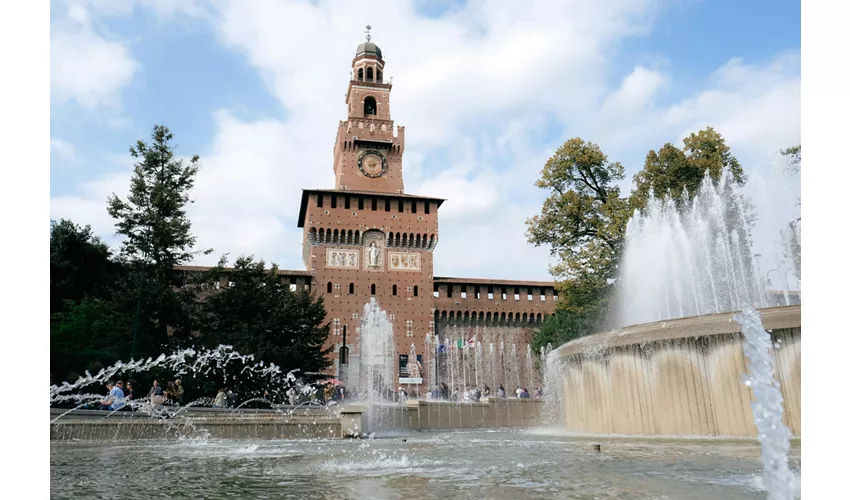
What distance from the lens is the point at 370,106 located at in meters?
38.7

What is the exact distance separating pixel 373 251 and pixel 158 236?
628 inches

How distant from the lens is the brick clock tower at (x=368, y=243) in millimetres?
33375

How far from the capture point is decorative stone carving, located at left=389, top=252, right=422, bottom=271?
1369 inches

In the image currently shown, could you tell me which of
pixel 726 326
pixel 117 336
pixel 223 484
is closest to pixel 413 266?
pixel 117 336

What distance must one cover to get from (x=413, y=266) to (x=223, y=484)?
3097 cm

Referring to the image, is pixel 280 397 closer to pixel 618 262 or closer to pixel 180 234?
pixel 180 234

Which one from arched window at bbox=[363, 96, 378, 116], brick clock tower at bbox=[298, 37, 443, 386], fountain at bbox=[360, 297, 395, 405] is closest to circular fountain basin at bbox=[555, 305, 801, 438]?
fountain at bbox=[360, 297, 395, 405]

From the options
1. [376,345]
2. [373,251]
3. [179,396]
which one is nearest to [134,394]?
[179,396]

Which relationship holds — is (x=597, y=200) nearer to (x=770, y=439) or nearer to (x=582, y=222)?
(x=582, y=222)

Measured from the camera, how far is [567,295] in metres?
19.6

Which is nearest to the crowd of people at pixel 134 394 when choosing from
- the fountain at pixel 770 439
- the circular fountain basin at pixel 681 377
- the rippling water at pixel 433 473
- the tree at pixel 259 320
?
the tree at pixel 259 320

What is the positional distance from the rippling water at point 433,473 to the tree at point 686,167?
555 inches

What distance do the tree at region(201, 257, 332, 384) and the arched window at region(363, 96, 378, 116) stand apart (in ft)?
56.7

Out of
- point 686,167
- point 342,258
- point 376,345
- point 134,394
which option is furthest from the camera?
point 342,258
